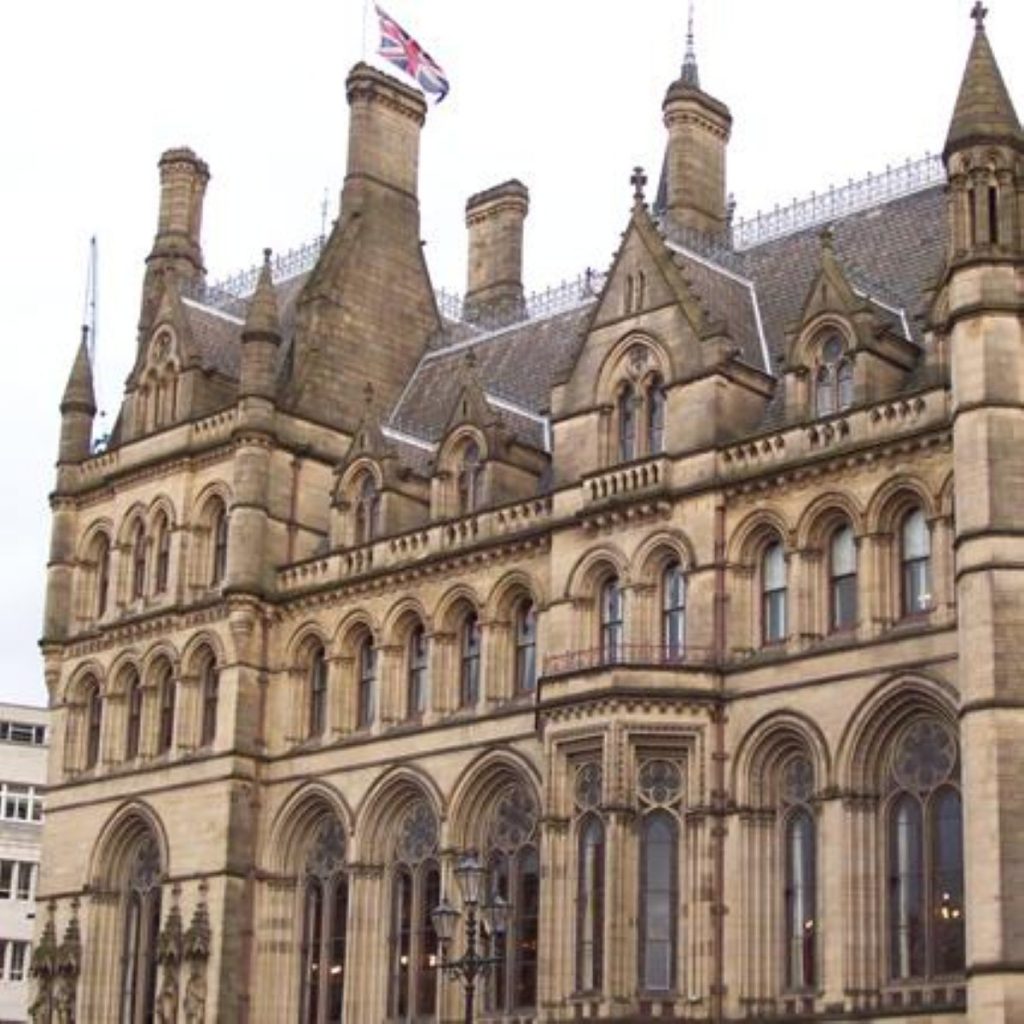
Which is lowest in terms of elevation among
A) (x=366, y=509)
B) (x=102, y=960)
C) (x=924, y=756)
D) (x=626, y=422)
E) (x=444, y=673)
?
(x=102, y=960)

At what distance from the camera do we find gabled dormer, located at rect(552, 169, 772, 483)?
145ft

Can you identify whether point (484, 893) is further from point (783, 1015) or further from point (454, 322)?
point (454, 322)

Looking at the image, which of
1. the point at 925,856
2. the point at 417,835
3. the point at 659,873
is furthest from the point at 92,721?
the point at 925,856

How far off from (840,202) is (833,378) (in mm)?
8434

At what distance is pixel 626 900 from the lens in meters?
41.1

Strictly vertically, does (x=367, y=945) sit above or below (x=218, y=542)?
below

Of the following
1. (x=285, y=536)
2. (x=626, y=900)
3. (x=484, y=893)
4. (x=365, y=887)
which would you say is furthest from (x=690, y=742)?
(x=285, y=536)

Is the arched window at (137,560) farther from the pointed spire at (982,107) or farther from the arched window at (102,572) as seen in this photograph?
the pointed spire at (982,107)

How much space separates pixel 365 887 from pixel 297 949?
2599mm

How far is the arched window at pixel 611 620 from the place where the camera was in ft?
146

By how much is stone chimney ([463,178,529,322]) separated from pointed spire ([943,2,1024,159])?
20.6 m

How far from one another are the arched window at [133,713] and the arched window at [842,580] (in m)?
19.0

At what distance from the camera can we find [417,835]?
158 feet

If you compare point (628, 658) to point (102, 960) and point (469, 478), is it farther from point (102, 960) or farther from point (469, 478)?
point (102, 960)
